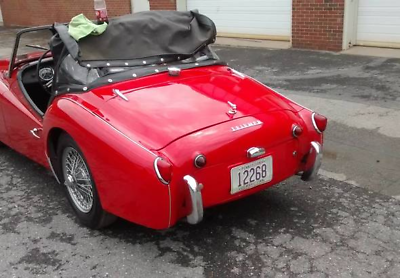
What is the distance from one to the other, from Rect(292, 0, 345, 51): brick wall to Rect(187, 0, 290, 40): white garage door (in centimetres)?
42

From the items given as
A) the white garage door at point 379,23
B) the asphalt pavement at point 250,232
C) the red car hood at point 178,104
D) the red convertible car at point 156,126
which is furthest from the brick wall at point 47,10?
the red car hood at point 178,104

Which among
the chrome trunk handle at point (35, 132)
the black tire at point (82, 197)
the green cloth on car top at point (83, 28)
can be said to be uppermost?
the green cloth on car top at point (83, 28)


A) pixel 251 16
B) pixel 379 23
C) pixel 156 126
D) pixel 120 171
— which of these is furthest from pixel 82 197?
pixel 251 16

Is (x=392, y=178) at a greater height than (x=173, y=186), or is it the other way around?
(x=173, y=186)

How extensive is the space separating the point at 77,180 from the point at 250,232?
1343 millimetres

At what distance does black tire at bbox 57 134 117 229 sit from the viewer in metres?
3.31

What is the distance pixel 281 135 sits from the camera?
3240 millimetres

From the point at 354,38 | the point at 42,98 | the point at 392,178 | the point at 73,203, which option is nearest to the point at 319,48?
the point at 354,38

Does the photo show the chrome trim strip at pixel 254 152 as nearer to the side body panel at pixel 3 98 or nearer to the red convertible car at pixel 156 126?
the red convertible car at pixel 156 126

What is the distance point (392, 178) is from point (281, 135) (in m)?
1.53

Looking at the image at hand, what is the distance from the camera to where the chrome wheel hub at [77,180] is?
11.2ft

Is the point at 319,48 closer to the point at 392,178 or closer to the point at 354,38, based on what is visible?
the point at 354,38

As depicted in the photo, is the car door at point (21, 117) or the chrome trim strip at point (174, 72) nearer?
the chrome trim strip at point (174, 72)

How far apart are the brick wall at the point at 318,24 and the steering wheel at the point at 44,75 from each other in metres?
6.49
